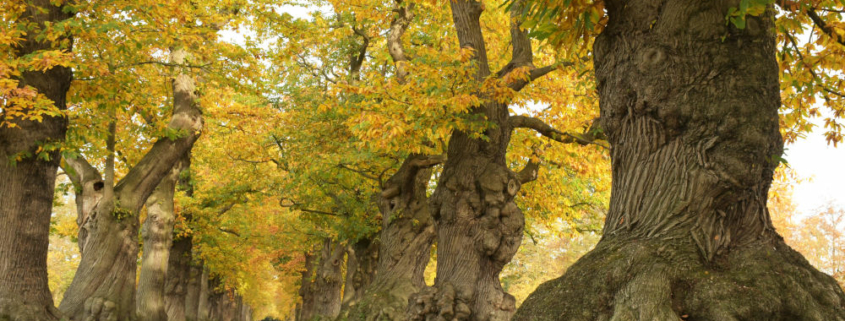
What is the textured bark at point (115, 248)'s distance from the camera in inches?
422

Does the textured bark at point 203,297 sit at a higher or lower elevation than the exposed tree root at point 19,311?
higher

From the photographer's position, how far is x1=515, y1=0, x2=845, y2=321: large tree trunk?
381 cm

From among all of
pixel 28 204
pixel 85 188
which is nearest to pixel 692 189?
pixel 28 204

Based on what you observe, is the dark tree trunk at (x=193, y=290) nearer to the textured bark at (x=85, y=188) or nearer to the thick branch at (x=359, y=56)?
the thick branch at (x=359, y=56)

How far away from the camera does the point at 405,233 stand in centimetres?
1344

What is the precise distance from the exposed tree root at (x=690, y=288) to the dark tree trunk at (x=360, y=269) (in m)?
16.1

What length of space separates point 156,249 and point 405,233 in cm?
642

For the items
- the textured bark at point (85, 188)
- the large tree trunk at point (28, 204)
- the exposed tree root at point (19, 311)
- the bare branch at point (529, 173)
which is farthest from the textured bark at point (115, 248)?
the bare branch at point (529, 173)

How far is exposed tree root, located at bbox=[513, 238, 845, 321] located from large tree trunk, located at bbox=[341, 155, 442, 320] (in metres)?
8.43

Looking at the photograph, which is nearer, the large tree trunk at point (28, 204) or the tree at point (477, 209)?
the large tree trunk at point (28, 204)

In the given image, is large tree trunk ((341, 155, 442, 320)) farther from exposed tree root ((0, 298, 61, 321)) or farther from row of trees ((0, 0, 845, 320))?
exposed tree root ((0, 298, 61, 321))

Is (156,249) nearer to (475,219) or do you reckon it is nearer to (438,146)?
(438,146)

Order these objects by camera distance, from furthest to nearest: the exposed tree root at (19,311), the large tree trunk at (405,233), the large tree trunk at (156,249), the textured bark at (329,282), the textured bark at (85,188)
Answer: the textured bark at (329,282) < the large tree trunk at (156,249) < the large tree trunk at (405,233) < the textured bark at (85,188) < the exposed tree root at (19,311)

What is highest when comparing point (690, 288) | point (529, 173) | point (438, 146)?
A: point (438, 146)
